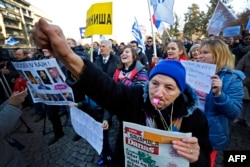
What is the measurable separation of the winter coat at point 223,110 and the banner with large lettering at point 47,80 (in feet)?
7.00

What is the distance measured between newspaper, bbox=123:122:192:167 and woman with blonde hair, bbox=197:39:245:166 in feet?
3.49

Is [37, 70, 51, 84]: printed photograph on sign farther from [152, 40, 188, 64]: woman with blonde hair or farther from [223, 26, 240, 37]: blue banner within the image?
[223, 26, 240, 37]: blue banner

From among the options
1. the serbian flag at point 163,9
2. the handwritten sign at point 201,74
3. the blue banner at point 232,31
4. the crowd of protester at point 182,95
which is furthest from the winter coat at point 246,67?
the blue banner at point 232,31

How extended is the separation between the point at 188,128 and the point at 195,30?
48.0 m

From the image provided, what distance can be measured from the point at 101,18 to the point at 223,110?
263cm

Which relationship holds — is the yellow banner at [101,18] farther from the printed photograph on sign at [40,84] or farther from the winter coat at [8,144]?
the winter coat at [8,144]

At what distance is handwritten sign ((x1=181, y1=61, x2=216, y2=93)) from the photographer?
2.19 meters

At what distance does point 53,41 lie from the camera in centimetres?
96

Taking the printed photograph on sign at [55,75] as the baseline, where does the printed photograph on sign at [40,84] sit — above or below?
below

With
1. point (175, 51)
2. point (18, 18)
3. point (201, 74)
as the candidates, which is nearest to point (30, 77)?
point (175, 51)

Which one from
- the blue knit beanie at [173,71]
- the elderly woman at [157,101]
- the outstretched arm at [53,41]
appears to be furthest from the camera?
the blue knit beanie at [173,71]

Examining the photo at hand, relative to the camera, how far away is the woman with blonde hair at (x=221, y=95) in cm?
202

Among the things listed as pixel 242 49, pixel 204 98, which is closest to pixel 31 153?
pixel 204 98

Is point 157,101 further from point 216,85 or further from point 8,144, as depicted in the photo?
point 8,144
